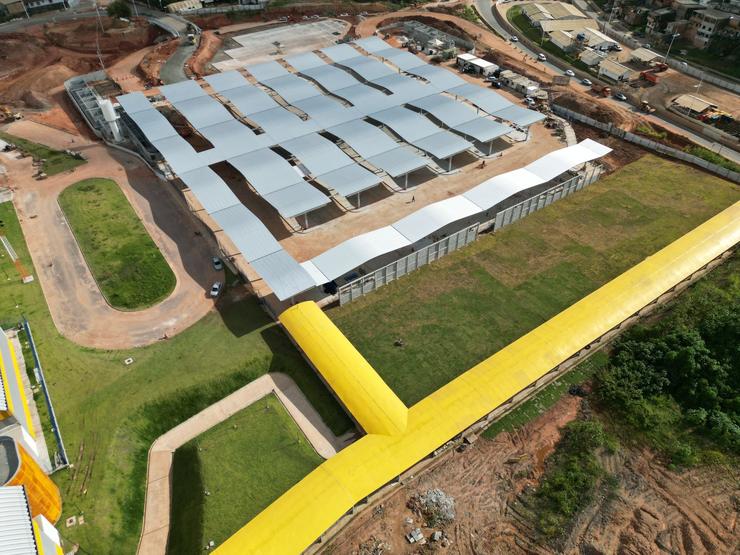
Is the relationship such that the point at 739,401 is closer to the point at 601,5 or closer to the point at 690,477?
the point at 690,477

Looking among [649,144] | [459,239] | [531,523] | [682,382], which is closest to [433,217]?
[459,239]

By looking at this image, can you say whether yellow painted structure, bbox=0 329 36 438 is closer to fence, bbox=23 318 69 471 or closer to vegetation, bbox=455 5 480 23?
fence, bbox=23 318 69 471

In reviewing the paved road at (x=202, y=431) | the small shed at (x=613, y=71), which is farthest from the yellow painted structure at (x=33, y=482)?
the small shed at (x=613, y=71)

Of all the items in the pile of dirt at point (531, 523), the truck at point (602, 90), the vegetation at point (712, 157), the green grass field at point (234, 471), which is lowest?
the green grass field at point (234, 471)

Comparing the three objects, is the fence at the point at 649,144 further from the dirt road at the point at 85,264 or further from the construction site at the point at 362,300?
the dirt road at the point at 85,264

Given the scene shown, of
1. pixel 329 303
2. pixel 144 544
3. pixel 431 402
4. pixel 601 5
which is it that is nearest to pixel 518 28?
pixel 601 5

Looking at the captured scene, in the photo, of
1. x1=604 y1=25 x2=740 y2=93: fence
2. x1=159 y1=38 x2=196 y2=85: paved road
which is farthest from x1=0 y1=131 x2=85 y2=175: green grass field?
x1=604 y1=25 x2=740 y2=93: fence

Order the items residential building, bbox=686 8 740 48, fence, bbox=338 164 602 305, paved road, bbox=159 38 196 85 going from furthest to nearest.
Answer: residential building, bbox=686 8 740 48
paved road, bbox=159 38 196 85
fence, bbox=338 164 602 305
